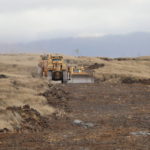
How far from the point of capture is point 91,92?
32594mm

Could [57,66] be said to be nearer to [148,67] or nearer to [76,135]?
[148,67]

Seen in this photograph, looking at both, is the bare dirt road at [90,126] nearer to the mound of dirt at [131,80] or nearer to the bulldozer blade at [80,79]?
the bulldozer blade at [80,79]

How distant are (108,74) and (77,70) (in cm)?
845

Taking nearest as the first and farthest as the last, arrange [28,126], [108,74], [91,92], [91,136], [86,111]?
[91,136] < [28,126] < [86,111] < [91,92] < [108,74]

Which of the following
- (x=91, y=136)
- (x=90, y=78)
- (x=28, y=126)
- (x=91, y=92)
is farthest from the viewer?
(x=90, y=78)

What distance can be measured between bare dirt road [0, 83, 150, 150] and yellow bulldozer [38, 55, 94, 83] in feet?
44.4

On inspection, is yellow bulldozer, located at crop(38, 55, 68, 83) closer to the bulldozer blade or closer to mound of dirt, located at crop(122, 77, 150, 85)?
the bulldozer blade

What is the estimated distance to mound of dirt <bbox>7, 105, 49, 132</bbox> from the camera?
16659 mm

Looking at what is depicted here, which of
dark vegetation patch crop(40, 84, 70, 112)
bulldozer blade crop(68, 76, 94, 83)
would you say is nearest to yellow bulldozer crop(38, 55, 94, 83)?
bulldozer blade crop(68, 76, 94, 83)

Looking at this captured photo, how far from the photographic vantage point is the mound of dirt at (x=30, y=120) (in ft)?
54.7

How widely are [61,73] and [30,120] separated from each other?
91.6ft

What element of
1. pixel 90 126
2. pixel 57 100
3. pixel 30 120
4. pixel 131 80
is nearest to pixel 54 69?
pixel 131 80

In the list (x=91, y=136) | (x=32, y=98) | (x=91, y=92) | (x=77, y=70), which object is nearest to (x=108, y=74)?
(x=77, y=70)

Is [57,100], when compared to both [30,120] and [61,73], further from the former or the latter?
[61,73]
